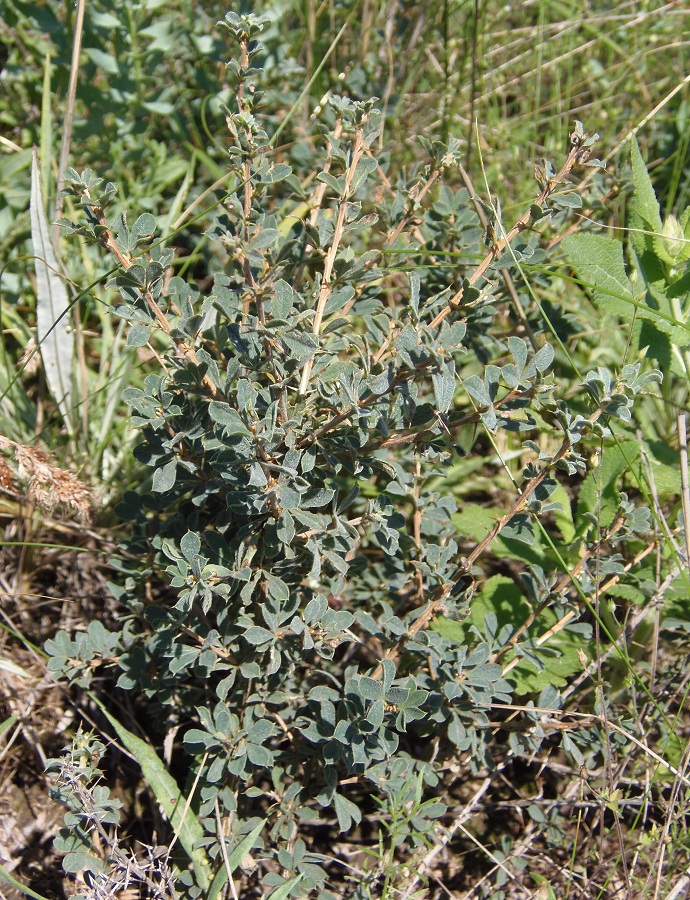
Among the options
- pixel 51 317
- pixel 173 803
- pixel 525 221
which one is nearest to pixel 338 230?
pixel 525 221

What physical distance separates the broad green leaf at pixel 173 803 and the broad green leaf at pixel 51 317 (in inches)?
44.6

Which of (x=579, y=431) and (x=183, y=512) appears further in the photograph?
(x=183, y=512)

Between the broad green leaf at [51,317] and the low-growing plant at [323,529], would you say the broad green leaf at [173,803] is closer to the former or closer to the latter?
the low-growing plant at [323,529]

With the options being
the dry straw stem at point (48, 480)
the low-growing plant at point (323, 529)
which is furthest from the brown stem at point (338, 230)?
the dry straw stem at point (48, 480)

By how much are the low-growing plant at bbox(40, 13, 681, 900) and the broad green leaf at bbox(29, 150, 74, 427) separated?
0.77 meters

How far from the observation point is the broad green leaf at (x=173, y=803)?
192 centimetres

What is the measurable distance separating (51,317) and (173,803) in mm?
1633

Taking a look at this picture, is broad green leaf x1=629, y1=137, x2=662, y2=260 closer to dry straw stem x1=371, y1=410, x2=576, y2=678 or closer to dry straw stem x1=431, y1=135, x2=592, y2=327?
dry straw stem x1=431, y1=135, x2=592, y2=327

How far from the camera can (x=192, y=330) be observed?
1.77 meters

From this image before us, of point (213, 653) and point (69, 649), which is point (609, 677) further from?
point (69, 649)

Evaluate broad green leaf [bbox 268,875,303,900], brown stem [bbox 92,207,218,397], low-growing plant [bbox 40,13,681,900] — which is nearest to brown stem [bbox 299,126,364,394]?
low-growing plant [bbox 40,13,681,900]

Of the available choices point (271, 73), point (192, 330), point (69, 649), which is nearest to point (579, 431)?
point (192, 330)

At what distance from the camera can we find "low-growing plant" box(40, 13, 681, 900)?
66.9 inches

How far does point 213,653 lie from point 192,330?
0.73 meters
